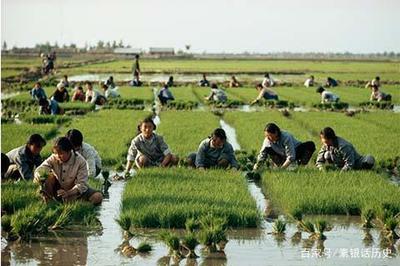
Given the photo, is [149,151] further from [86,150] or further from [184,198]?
[184,198]

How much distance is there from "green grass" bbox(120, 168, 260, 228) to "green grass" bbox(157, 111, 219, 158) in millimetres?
1876

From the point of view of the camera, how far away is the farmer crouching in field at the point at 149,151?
29.0 ft

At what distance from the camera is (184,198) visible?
276 inches

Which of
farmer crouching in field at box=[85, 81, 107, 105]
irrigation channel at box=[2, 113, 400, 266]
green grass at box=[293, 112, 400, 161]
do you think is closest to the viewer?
irrigation channel at box=[2, 113, 400, 266]

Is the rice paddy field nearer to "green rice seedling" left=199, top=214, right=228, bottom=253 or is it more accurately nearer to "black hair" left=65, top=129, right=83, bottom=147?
"green rice seedling" left=199, top=214, right=228, bottom=253

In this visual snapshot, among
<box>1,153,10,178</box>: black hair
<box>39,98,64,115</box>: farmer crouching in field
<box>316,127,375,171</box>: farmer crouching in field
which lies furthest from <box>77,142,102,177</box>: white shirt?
<box>39,98,64,115</box>: farmer crouching in field

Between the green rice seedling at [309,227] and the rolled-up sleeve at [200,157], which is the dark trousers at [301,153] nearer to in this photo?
the rolled-up sleeve at [200,157]

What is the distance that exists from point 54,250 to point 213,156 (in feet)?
11.9

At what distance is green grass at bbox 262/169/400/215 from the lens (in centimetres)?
698

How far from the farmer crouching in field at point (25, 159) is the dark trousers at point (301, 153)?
10.6ft

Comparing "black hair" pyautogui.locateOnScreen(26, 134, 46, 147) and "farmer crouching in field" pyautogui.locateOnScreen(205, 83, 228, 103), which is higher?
"black hair" pyautogui.locateOnScreen(26, 134, 46, 147)

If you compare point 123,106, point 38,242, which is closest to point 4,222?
point 38,242

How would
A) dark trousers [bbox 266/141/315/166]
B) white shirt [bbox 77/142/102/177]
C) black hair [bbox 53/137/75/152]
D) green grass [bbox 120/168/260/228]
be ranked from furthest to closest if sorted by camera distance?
1. dark trousers [bbox 266/141/315/166]
2. white shirt [bbox 77/142/102/177]
3. black hair [bbox 53/137/75/152]
4. green grass [bbox 120/168/260/228]

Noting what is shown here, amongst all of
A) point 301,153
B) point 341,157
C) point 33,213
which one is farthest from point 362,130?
point 33,213
